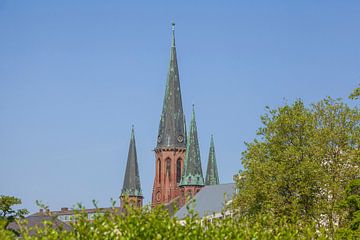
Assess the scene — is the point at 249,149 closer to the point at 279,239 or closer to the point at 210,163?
the point at 279,239

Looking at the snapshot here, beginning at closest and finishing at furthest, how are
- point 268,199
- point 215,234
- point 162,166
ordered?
point 215,234, point 268,199, point 162,166

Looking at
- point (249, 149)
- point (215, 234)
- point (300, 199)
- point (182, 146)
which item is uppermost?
point (182, 146)

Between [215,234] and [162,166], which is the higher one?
[162,166]

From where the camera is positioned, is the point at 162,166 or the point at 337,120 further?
the point at 162,166

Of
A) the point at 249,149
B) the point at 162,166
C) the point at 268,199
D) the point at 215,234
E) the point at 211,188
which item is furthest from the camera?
the point at 162,166

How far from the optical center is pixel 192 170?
6191 inches

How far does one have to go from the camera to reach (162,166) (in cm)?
16188

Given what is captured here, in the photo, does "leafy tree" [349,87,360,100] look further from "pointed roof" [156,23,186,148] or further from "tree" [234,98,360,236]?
"pointed roof" [156,23,186,148]

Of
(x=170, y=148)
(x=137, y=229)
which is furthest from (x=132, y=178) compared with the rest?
(x=137, y=229)

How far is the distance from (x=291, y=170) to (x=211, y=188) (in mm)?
86964

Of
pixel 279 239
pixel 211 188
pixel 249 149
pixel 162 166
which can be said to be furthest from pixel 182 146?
pixel 279 239

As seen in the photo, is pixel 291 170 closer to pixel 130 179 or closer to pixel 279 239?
pixel 279 239

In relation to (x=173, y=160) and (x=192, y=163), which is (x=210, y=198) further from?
(x=173, y=160)

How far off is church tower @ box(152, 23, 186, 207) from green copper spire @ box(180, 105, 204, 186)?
9.75 ft
